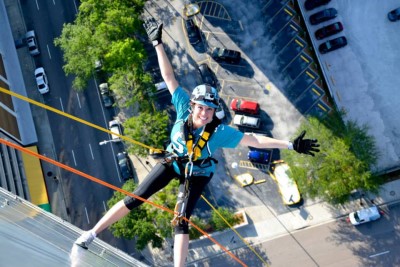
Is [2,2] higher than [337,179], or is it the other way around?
[2,2]

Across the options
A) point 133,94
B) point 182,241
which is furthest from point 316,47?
point 182,241

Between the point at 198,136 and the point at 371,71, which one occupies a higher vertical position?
the point at 198,136

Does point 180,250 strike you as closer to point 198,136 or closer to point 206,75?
point 198,136

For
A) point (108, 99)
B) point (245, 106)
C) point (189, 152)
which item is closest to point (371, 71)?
point (245, 106)

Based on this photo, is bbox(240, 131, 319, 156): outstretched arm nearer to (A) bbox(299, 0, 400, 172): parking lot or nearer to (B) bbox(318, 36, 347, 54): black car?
(A) bbox(299, 0, 400, 172): parking lot

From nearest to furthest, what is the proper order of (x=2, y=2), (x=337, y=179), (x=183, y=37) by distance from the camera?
(x=337, y=179), (x=183, y=37), (x=2, y=2)

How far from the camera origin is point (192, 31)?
111ft

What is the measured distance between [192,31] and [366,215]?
15305 millimetres

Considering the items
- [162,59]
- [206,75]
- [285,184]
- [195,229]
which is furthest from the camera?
[206,75]

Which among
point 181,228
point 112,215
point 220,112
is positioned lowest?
point 220,112

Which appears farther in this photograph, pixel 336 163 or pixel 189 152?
pixel 336 163

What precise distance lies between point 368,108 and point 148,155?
45.1 feet

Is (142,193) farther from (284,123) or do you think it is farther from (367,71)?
(367,71)

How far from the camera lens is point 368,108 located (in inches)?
1256
